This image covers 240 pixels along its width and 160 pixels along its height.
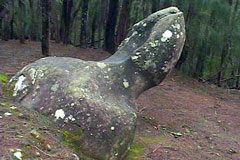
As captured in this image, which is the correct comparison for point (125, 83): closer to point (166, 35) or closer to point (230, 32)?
point (166, 35)

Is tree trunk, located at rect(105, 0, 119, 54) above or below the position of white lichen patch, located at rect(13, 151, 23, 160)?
below

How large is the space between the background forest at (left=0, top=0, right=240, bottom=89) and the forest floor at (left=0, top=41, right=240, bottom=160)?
120 centimetres

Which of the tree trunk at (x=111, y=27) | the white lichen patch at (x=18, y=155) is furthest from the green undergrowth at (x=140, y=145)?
the tree trunk at (x=111, y=27)

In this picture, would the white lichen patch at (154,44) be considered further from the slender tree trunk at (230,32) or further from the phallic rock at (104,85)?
the slender tree trunk at (230,32)

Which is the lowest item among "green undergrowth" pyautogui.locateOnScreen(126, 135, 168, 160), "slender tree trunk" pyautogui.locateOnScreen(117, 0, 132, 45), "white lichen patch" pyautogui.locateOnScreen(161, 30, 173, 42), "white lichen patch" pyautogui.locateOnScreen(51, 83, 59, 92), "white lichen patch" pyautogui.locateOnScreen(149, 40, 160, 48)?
"green undergrowth" pyautogui.locateOnScreen(126, 135, 168, 160)

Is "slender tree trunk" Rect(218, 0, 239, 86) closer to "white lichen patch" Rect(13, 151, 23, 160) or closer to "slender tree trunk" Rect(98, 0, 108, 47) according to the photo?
"slender tree trunk" Rect(98, 0, 108, 47)

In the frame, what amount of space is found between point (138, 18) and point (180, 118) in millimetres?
8682

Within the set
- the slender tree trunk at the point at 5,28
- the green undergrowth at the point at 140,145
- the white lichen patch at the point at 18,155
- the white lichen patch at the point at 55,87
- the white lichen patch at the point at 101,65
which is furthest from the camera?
the slender tree trunk at the point at 5,28

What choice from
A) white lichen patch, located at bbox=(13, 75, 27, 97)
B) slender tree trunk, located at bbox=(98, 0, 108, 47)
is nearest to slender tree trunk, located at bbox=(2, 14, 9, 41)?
slender tree trunk, located at bbox=(98, 0, 108, 47)

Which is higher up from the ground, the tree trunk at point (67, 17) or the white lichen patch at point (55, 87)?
the white lichen patch at point (55, 87)

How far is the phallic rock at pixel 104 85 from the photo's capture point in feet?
15.9

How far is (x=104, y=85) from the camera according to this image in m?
5.48

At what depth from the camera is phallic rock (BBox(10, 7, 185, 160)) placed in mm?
4855

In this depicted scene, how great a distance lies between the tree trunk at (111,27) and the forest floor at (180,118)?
131cm
